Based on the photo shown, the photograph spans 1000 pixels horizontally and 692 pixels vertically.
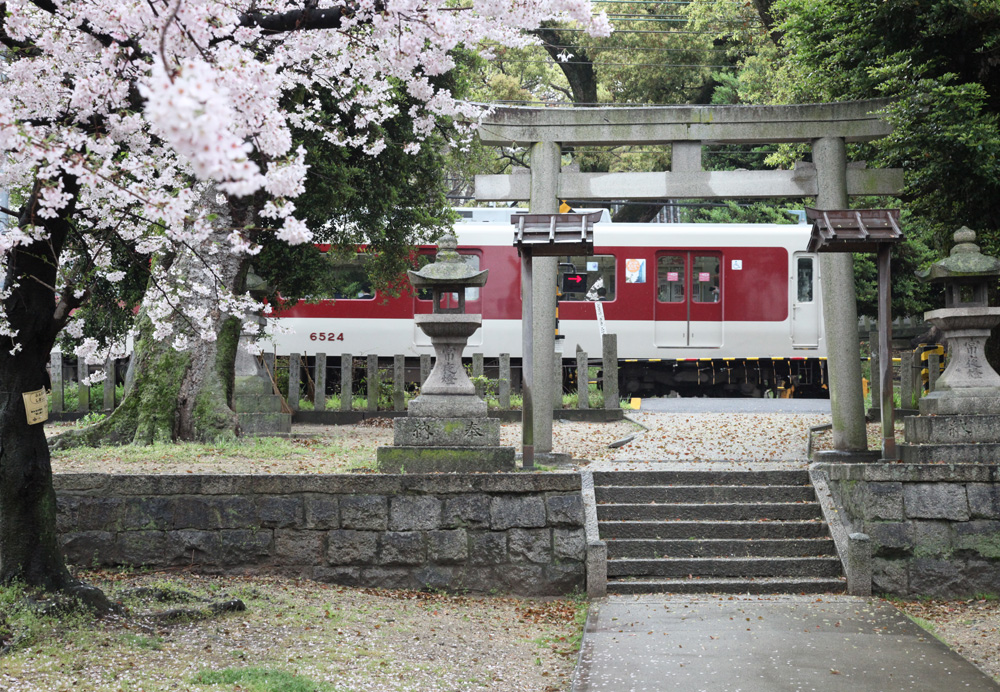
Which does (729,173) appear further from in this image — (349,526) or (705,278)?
(705,278)

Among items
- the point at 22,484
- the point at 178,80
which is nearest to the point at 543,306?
the point at 22,484

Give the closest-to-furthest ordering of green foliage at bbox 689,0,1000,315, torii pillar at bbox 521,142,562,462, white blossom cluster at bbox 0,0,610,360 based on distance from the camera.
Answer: white blossom cluster at bbox 0,0,610,360
torii pillar at bbox 521,142,562,462
green foliage at bbox 689,0,1000,315

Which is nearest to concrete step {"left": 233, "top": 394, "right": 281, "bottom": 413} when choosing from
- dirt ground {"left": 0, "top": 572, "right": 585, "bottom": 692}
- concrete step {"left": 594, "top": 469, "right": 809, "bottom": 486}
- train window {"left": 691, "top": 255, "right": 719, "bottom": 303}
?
dirt ground {"left": 0, "top": 572, "right": 585, "bottom": 692}

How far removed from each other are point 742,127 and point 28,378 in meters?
6.96

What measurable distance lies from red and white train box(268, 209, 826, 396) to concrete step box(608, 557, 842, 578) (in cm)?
967

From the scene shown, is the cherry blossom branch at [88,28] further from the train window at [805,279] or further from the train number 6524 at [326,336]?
the train window at [805,279]

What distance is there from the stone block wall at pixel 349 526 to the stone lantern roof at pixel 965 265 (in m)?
3.75

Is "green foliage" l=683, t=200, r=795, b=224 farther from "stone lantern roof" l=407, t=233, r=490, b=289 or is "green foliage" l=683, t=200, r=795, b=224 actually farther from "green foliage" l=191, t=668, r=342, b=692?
"green foliage" l=191, t=668, r=342, b=692

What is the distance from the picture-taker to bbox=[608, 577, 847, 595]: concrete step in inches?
284

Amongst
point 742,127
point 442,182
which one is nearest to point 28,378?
point 742,127

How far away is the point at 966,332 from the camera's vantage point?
8242 millimetres

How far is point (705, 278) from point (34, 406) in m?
13.4

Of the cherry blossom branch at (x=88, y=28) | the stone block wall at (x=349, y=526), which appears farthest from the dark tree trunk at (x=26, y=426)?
the stone block wall at (x=349, y=526)

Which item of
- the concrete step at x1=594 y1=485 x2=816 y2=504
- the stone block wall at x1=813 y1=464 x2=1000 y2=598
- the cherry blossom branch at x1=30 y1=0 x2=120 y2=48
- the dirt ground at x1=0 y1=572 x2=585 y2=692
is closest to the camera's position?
the dirt ground at x1=0 y1=572 x2=585 y2=692
